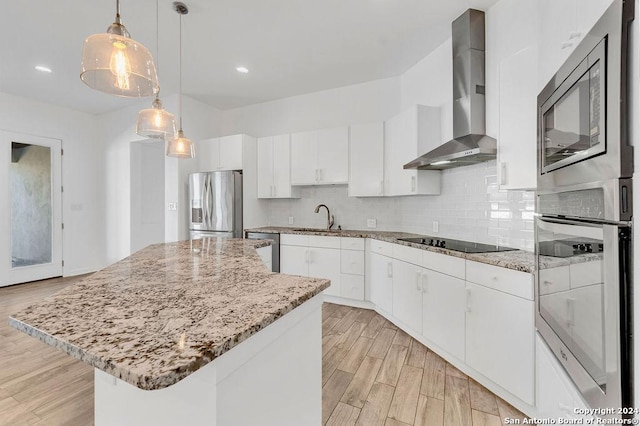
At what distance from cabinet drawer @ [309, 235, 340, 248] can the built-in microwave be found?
2.56 meters

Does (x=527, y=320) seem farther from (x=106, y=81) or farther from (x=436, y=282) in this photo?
(x=106, y=81)

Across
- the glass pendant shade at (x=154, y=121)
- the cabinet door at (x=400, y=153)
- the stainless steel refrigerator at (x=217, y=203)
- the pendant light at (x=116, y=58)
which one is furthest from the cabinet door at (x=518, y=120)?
the stainless steel refrigerator at (x=217, y=203)

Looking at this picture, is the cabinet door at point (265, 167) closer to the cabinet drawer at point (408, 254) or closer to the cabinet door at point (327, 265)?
the cabinet door at point (327, 265)

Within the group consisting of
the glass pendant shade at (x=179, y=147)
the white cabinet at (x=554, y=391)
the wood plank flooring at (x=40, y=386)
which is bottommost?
the wood plank flooring at (x=40, y=386)

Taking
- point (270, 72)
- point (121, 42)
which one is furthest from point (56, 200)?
point (121, 42)

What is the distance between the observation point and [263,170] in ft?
14.7

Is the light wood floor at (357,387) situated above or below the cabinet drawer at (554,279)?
below

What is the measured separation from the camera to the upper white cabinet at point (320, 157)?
3.86 meters

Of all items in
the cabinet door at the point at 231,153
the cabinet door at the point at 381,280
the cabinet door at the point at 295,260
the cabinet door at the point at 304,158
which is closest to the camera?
the cabinet door at the point at 381,280

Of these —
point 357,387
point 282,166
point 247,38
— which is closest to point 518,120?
point 357,387

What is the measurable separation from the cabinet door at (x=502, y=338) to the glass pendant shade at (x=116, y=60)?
7.63 ft

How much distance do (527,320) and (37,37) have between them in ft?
15.7

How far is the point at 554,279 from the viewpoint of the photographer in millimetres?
1205

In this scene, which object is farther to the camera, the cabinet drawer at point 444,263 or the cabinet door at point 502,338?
the cabinet drawer at point 444,263
